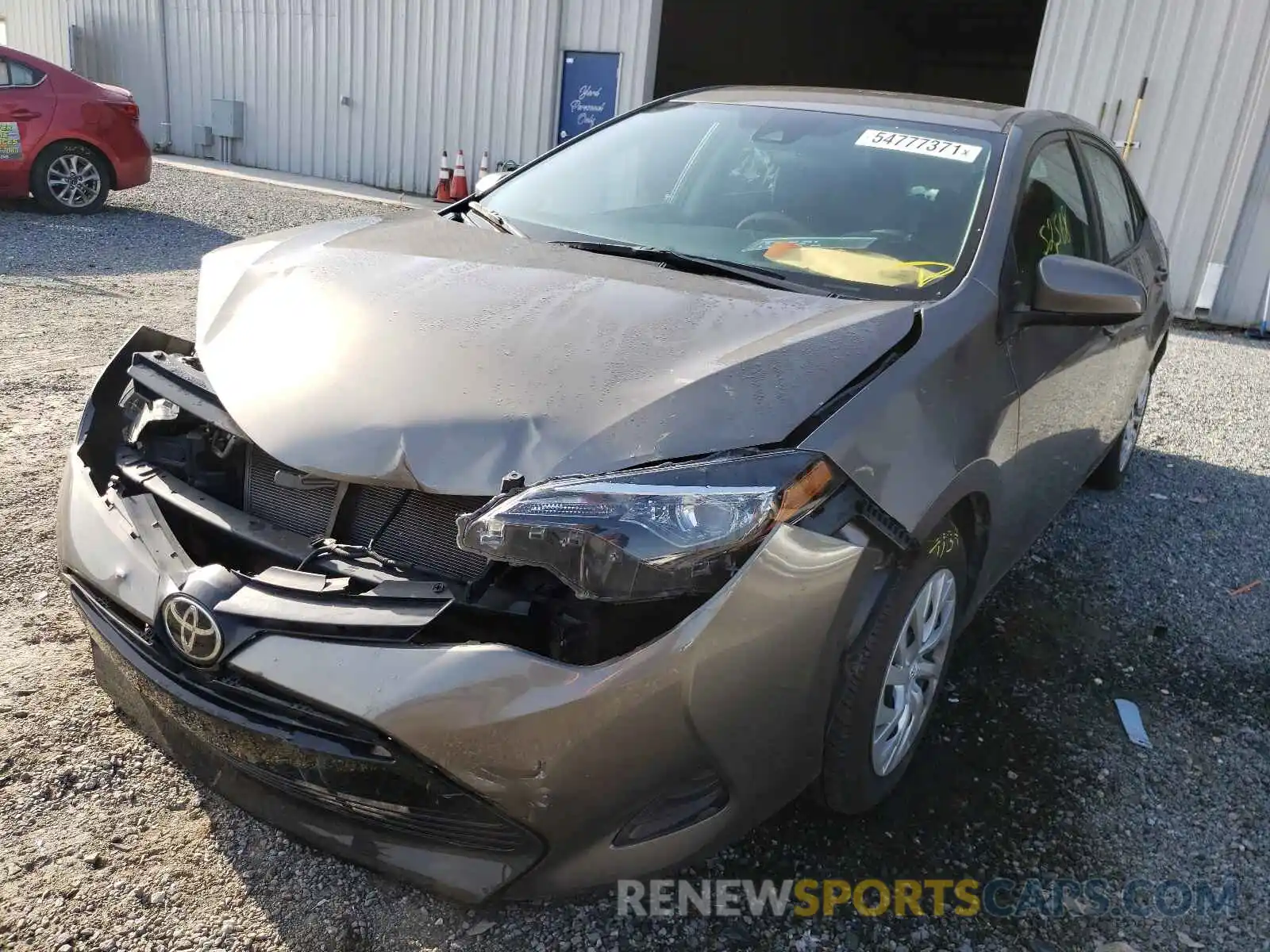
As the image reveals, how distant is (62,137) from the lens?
30.0 ft

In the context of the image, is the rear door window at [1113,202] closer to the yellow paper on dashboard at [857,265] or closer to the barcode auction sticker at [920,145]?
the barcode auction sticker at [920,145]

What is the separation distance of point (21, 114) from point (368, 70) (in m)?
6.25

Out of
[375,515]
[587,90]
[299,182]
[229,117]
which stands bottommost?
[299,182]

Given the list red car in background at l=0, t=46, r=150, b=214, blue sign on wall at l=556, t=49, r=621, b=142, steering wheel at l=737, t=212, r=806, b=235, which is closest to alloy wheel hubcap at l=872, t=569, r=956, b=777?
steering wheel at l=737, t=212, r=806, b=235

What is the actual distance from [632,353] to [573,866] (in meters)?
0.99

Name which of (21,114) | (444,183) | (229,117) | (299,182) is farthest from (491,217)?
(229,117)

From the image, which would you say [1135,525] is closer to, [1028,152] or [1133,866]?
[1028,152]

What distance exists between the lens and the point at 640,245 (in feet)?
9.11

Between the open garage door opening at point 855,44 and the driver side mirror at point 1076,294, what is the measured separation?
13.3m

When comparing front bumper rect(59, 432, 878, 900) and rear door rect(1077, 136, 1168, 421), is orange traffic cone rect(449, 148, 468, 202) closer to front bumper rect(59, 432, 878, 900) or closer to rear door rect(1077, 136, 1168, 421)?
rear door rect(1077, 136, 1168, 421)

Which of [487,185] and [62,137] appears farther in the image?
[62,137]

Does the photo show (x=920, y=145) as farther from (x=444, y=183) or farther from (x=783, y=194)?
(x=444, y=183)

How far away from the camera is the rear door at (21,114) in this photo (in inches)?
350

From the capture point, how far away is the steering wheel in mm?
2811
